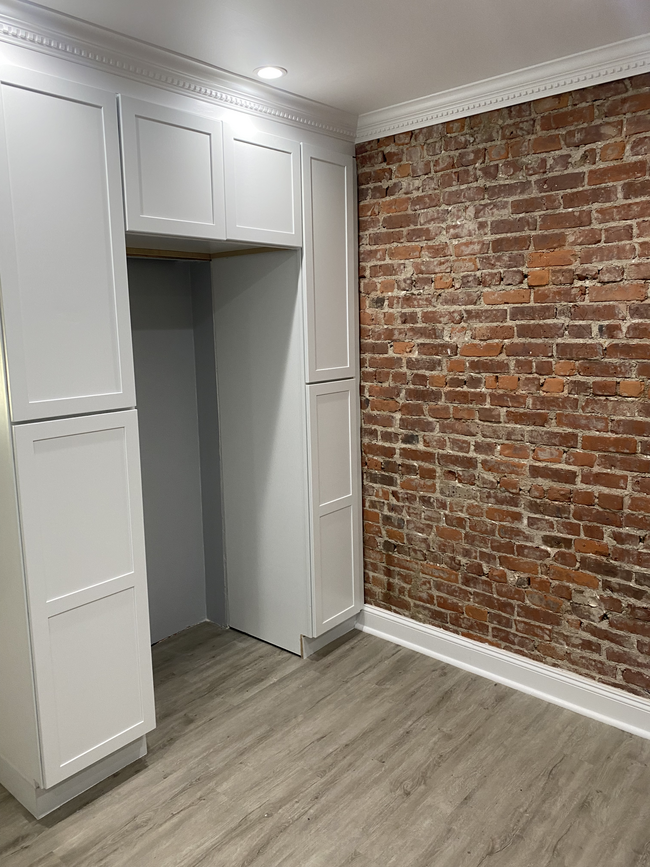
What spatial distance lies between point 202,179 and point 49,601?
61.2 inches

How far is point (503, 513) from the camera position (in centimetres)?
289

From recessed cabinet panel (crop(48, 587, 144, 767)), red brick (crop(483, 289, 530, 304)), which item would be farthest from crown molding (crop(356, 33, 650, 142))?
recessed cabinet panel (crop(48, 587, 144, 767))

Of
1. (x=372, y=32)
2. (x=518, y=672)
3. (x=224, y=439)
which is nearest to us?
(x=372, y=32)

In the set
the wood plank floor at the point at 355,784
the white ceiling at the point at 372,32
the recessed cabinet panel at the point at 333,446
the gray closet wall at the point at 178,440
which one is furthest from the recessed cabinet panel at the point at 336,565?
the white ceiling at the point at 372,32

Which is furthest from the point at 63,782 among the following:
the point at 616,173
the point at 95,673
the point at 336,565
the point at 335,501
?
the point at 616,173

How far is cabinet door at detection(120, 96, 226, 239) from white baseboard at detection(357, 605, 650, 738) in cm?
203

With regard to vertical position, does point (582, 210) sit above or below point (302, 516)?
above

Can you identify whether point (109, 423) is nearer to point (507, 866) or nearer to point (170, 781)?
point (170, 781)

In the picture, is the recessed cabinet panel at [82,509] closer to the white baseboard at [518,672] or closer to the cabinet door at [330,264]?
the cabinet door at [330,264]

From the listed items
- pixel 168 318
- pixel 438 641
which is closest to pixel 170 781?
pixel 438 641

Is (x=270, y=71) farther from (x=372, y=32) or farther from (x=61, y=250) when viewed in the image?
(x=61, y=250)

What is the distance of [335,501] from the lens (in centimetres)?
322

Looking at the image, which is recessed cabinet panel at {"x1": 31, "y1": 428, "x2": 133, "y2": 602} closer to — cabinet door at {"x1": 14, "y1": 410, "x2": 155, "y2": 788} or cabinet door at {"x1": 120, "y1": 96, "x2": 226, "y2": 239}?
cabinet door at {"x1": 14, "y1": 410, "x2": 155, "y2": 788}

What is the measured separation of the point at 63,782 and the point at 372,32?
2681 mm
